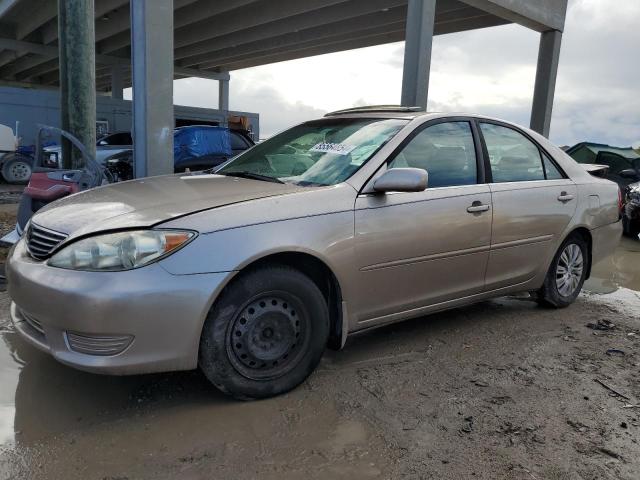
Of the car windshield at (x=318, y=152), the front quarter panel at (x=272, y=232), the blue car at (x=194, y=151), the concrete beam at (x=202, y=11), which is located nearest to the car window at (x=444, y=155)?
the car windshield at (x=318, y=152)

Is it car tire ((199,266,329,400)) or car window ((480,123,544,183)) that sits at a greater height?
car window ((480,123,544,183))

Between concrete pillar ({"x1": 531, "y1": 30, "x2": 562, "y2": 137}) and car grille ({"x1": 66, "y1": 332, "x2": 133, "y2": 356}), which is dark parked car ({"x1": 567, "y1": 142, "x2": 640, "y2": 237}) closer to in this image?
concrete pillar ({"x1": 531, "y1": 30, "x2": 562, "y2": 137})

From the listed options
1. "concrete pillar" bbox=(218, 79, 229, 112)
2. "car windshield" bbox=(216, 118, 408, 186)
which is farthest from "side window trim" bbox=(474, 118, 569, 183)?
"concrete pillar" bbox=(218, 79, 229, 112)

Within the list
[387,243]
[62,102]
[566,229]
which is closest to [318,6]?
[62,102]

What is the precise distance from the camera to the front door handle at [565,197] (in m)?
4.20

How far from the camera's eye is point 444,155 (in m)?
3.63

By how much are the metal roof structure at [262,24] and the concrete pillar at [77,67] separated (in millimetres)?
7665

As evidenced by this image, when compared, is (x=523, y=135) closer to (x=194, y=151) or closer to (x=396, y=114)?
(x=396, y=114)

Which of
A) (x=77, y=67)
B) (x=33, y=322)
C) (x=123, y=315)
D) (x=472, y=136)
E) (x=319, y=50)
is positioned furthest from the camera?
(x=319, y=50)

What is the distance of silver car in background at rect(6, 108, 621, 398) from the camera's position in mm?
2428

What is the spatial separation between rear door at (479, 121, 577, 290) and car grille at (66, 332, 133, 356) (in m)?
2.47

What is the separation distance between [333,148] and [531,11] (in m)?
10.8

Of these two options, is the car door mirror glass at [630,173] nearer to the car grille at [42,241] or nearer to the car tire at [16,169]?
the car grille at [42,241]

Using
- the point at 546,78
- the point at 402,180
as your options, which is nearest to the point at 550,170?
Answer: the point at 402,180
